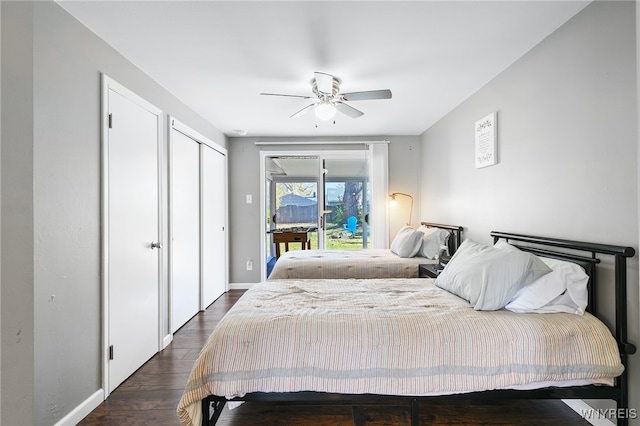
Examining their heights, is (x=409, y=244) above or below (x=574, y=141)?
below

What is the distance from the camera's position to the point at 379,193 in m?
5.04

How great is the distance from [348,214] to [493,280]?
352 cm

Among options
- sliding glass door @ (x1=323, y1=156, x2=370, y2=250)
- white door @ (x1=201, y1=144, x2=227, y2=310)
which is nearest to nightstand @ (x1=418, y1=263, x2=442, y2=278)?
sliding glass door @ (x1=323, y1=156, x2=370, y2=250)

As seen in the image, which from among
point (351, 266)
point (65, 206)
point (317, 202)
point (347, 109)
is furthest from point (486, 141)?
point (65, 206)

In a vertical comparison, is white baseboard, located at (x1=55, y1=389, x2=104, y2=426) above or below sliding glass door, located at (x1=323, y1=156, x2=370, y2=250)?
below

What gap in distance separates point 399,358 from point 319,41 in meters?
2.05

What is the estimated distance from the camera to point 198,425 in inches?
61.3

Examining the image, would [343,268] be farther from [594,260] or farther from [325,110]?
[594,260]

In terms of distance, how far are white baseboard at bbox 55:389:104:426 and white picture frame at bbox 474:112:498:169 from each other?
3530 mm

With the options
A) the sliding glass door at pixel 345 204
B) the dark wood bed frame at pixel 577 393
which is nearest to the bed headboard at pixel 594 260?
the dark wood bed frame at pixel 577 393

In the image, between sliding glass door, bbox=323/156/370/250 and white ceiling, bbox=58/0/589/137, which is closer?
white ceiling, bbox=58/0/589/137

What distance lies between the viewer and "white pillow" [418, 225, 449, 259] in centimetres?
362

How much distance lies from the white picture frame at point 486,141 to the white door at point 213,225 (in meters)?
3.17

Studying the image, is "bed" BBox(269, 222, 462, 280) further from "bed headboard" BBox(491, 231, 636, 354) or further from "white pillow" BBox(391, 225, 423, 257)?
"bed headboard" BBox(491, 231, 636, 354)
